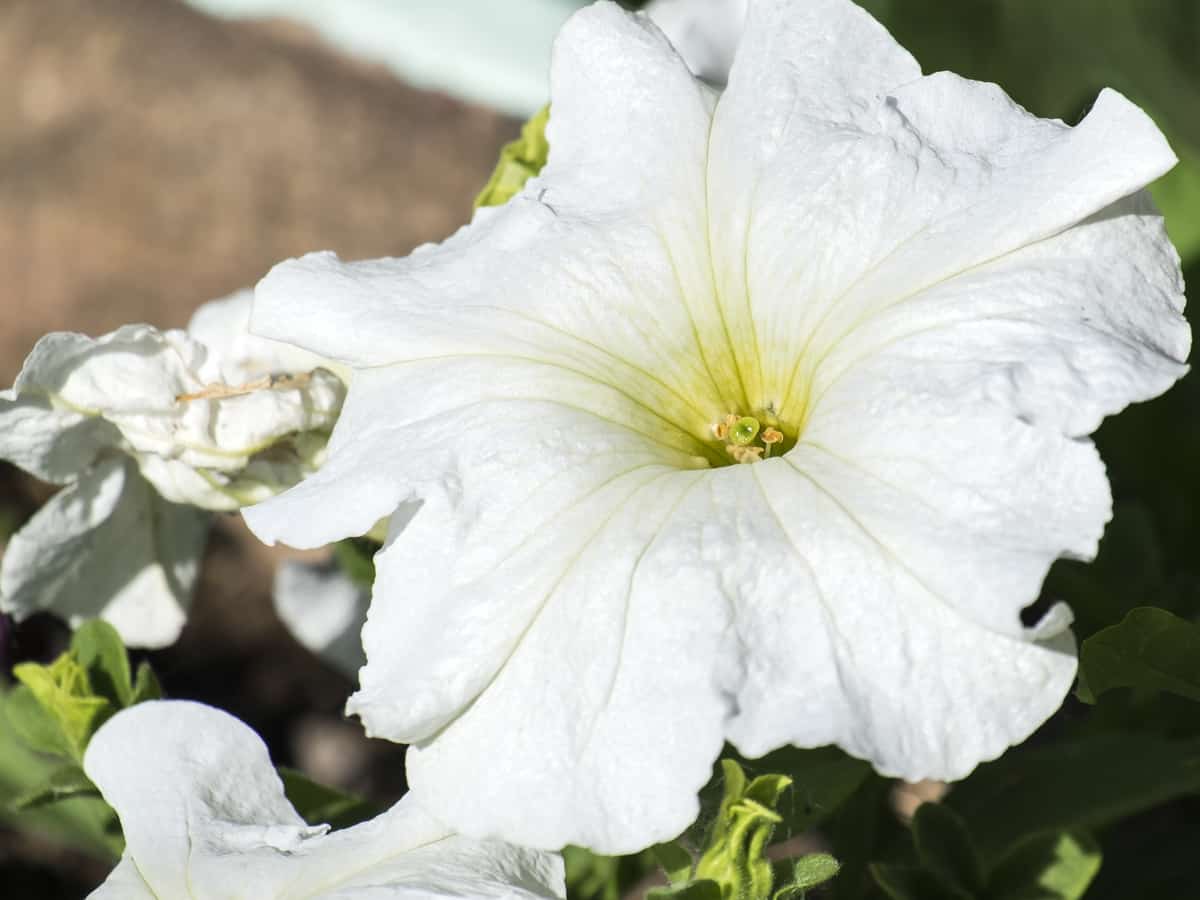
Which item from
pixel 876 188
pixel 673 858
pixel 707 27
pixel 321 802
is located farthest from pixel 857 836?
pixel 707 27

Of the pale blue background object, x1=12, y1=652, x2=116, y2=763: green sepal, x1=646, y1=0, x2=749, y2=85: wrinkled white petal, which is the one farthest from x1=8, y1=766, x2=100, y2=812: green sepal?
the pale blue background object

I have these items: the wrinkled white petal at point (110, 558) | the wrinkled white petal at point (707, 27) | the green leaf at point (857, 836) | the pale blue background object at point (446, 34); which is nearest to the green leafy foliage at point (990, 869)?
the green leaf at point (857, 836)

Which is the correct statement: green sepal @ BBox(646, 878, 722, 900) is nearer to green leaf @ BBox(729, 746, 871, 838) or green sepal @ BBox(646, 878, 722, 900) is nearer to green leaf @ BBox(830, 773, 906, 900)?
green leaf @ BBox(729, 746, 871, 838)

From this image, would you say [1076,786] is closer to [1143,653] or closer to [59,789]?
[1143,653]

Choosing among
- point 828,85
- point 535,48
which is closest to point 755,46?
point 828,85

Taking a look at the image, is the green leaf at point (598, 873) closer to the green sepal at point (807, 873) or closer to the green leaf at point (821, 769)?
the green leaf at point (821, 769)
